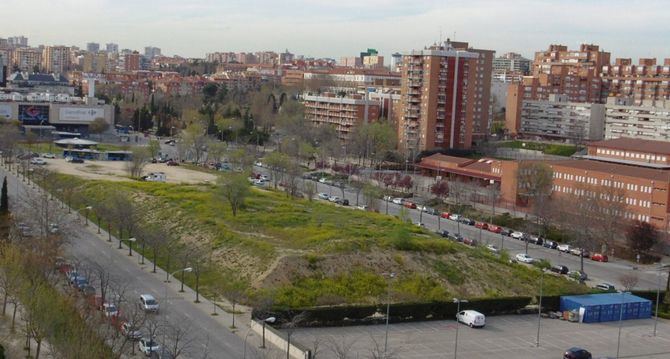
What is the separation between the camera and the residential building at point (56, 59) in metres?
132

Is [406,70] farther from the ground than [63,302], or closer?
farther from the ground

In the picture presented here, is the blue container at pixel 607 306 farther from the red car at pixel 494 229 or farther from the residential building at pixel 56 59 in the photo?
the residential building at pixel 56 59

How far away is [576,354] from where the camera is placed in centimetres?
1923

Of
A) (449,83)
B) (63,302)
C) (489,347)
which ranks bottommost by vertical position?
(489,347)

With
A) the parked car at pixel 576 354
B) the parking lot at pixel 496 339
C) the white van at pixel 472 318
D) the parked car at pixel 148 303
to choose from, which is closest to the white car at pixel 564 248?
the parking lot at pixel 496 339

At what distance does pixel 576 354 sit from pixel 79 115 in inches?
1985

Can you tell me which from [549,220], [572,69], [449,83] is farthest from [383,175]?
[572,69]

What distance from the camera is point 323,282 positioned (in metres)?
23.4

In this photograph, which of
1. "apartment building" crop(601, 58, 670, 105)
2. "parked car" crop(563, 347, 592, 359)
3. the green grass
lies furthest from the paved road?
"apartment building" crop(601, 58, 670, 105)

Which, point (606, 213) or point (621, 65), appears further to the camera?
point (621, 65)

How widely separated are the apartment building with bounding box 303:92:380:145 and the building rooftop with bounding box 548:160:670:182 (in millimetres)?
24314

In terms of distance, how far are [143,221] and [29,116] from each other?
33.9m

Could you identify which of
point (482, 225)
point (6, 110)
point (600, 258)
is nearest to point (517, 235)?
point (482, 225)

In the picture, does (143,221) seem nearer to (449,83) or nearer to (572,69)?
(449,83)
